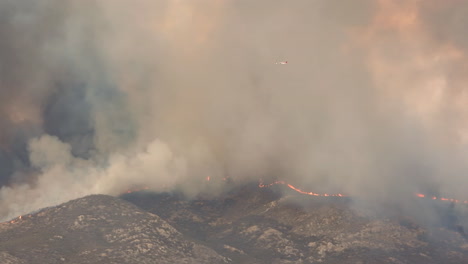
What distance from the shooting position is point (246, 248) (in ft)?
393

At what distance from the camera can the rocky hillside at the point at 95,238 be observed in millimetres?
97562

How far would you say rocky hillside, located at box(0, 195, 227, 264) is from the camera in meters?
97.6

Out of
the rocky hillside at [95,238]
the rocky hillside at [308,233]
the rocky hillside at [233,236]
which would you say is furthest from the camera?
the rocky hillside at [308,233]

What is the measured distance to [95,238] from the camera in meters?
108

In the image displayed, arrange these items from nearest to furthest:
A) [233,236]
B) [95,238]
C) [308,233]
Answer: [95,238]
[308,233]
[233,236]

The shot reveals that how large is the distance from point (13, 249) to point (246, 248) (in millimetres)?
57814

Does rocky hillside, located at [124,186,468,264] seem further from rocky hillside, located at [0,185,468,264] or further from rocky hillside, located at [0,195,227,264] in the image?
rocky hillside, located at [0,195,227,264]

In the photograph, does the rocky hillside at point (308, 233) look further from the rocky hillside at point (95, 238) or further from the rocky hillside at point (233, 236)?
the rocky hillside at point (95, 238)

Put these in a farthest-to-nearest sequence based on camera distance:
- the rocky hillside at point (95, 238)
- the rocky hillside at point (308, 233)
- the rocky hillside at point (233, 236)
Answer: the rocky hillside at point (308, 233)
the rocky hillside at point (233, 236)
the rocky hillside at point (95, 238)

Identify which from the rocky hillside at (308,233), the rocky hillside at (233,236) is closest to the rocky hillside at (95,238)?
the rocky hillside at (233,236)

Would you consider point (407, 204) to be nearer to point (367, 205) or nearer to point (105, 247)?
point (367, 205)

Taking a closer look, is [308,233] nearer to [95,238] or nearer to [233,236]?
[233,236]

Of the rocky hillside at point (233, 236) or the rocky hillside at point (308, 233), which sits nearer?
the rocky hillside at point (233, 236)

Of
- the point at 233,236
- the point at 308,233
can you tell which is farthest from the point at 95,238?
the point at 308,233
